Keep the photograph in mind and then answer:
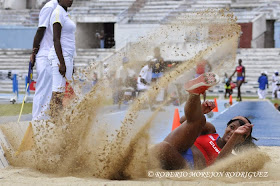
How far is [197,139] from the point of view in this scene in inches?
209

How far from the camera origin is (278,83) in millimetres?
26375

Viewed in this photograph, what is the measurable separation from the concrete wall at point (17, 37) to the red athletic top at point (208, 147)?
33.3 meters

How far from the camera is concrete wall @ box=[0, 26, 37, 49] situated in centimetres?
3769

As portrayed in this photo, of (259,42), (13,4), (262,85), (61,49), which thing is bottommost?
(262,85)

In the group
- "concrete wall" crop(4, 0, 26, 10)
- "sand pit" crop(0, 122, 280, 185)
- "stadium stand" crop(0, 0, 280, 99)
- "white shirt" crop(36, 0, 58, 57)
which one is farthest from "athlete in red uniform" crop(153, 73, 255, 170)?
"concrete wall" crop(4, 0, 26, 10)

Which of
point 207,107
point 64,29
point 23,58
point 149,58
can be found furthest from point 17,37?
point 207,107

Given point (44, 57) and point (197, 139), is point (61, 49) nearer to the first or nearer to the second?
point (44, 57)

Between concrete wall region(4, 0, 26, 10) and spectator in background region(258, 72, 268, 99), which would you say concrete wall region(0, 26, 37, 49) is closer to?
concrete wall region(4, 0, 26, 10)

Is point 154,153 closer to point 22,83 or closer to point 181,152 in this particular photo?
point 181,152

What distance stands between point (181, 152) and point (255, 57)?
29.3 m

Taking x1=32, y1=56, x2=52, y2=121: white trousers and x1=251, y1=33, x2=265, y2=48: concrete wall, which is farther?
x1=251, y1=33, x2=265, y2=48: concrete wall

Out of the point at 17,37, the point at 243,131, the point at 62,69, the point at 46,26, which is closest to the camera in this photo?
the point at 243,131

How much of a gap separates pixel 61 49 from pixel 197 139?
2.00 meters

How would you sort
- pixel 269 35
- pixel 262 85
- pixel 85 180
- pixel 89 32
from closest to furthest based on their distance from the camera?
pixel 85 180 < pixel 262 85 < pixel 269 35 < pixel 89 32
